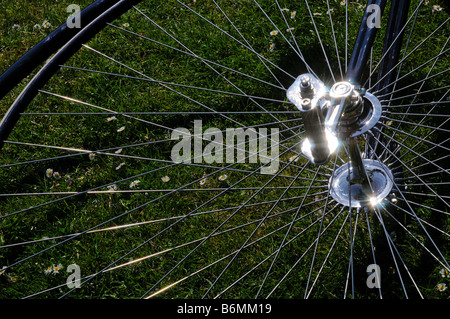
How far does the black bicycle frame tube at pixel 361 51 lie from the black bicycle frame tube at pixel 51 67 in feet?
2.07

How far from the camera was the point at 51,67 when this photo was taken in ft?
4.97

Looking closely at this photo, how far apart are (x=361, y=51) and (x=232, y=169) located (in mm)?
498

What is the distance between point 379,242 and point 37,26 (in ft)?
6.42

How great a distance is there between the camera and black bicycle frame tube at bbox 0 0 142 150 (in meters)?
1.46

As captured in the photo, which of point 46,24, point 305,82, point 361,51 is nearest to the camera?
point 305,82

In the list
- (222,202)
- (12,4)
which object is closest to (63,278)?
(222,202)

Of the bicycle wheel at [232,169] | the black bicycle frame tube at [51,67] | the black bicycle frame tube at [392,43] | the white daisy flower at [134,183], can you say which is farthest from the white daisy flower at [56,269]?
the black bicycle frame tube at [392,43]

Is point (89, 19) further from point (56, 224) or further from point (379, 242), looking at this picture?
point (379, 242)

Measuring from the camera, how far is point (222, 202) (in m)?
2.11

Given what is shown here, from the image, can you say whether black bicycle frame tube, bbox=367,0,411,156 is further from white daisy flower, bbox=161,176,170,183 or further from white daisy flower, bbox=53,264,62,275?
white daisy flower, bbox=53,264,62,275

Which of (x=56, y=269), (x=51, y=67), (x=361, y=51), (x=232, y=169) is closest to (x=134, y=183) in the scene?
(x=56, y=269)

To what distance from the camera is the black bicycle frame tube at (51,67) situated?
1.46 m

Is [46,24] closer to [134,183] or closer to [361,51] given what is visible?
[134,183]

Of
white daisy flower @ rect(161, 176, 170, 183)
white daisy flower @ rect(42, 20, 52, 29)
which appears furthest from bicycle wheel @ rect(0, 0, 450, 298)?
white daisy flower @ rect(42, 20, 52, 29)
